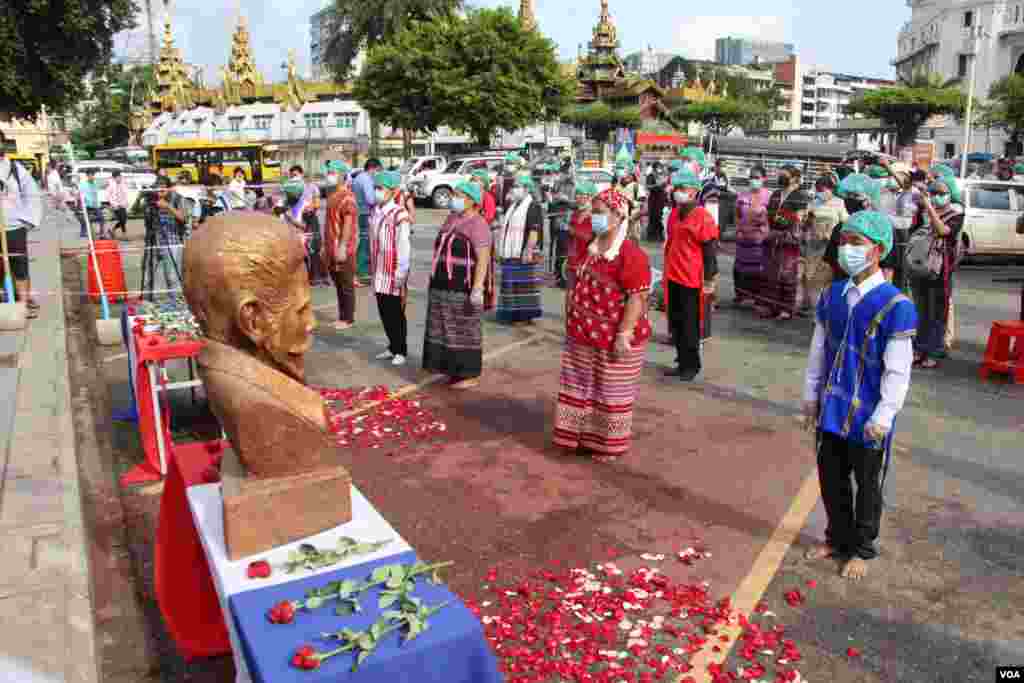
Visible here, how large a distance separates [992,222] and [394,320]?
1161 cm

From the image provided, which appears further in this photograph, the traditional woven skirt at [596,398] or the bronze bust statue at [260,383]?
the traditional woven skirt at [596,398]

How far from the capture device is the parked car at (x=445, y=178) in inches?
976

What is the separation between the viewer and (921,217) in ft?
25.0

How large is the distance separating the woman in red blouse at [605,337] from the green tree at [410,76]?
2774 cm

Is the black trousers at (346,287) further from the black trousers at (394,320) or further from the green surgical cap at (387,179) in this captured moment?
the green surgical cap at (387,179)

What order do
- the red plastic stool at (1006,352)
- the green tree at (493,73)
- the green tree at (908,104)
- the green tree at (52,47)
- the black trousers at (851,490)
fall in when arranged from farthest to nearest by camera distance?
the green tree at (908,104), the green tree at (493,73), the green tree at (52,47), the red plastic stool at (1006,352), the black trousers at (851,490)

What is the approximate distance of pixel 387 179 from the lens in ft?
24.0

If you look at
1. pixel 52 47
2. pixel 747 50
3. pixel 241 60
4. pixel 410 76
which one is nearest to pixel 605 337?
→ pixel 52 47

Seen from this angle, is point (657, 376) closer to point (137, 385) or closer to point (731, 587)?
point (731, 587)

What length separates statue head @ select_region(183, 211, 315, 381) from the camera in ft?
9.16

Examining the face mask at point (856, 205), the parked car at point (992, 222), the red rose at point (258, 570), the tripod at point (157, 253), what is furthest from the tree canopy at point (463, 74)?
the red rose at point (258, 570)

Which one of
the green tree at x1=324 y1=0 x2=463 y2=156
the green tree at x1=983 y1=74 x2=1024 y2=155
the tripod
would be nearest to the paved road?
the tripod

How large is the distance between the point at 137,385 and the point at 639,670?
3.70 meters

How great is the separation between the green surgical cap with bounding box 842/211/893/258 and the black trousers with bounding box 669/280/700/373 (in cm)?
335
